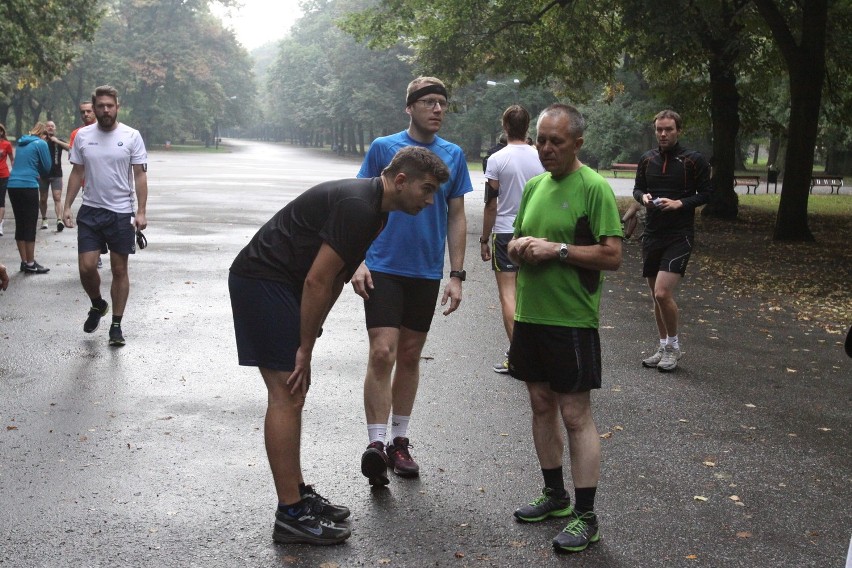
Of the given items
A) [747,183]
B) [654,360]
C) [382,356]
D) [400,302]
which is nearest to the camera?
[382,356]

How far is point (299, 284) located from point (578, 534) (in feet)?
5.32

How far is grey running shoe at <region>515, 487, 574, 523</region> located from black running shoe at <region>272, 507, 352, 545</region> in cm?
84

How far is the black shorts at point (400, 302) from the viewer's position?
532 cm

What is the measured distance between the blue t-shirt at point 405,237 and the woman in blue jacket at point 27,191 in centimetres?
847

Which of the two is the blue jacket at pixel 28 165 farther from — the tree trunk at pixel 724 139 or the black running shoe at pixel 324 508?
the tree trunk at pixel 724 139

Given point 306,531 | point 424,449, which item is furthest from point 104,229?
point 306,531

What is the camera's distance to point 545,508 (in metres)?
4.78

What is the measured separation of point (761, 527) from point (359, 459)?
2.15 meters

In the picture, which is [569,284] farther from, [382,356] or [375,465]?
[375,465]

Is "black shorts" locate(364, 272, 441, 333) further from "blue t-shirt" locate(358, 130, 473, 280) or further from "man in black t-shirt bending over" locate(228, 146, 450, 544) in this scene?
"man in black t-shirt bending over" locate(228, 146, 450, 544)

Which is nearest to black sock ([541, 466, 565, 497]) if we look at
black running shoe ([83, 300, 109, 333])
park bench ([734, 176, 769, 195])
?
black running shoe ([83, 300, 109, 333])

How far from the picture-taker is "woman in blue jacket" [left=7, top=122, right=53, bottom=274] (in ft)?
41.7

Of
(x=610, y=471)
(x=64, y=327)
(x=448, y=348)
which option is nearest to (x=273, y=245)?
(x=610, y=471)

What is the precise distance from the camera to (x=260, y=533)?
4516 mm
